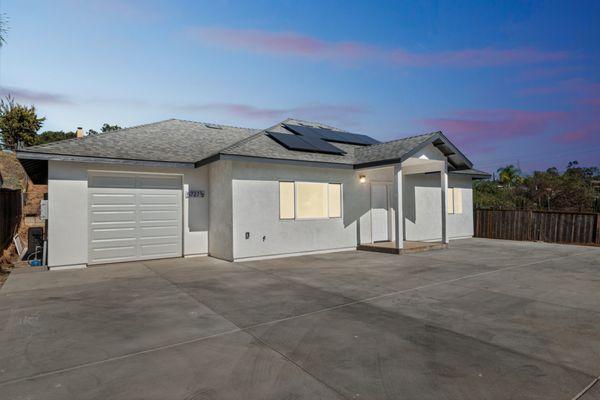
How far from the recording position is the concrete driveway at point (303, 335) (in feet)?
9.45

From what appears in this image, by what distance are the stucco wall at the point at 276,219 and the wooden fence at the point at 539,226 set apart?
854 centimetres

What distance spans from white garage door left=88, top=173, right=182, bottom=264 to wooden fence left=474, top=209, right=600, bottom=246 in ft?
48.3

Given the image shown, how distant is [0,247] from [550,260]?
55.3ft

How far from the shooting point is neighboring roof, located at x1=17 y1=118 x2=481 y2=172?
925cm

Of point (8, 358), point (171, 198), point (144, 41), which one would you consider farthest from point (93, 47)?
point (8, 358)

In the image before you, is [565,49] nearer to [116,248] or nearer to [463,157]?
[463,157]

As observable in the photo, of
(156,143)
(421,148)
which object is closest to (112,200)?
(156,143)

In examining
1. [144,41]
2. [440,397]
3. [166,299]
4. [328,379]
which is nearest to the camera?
[440,397]

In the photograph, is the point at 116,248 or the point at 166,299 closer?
the point at 166,299

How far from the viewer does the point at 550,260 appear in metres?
9.76

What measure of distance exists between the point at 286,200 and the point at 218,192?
2.22 meters

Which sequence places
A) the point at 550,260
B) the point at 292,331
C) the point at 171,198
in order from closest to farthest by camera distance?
1. the point at 292,331
2. the point at 550,260
3. the point at 171,198

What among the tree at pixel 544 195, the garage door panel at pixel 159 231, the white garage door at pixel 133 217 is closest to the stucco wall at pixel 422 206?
the tree at pixel 544 195

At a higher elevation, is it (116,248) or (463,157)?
(463,157)
